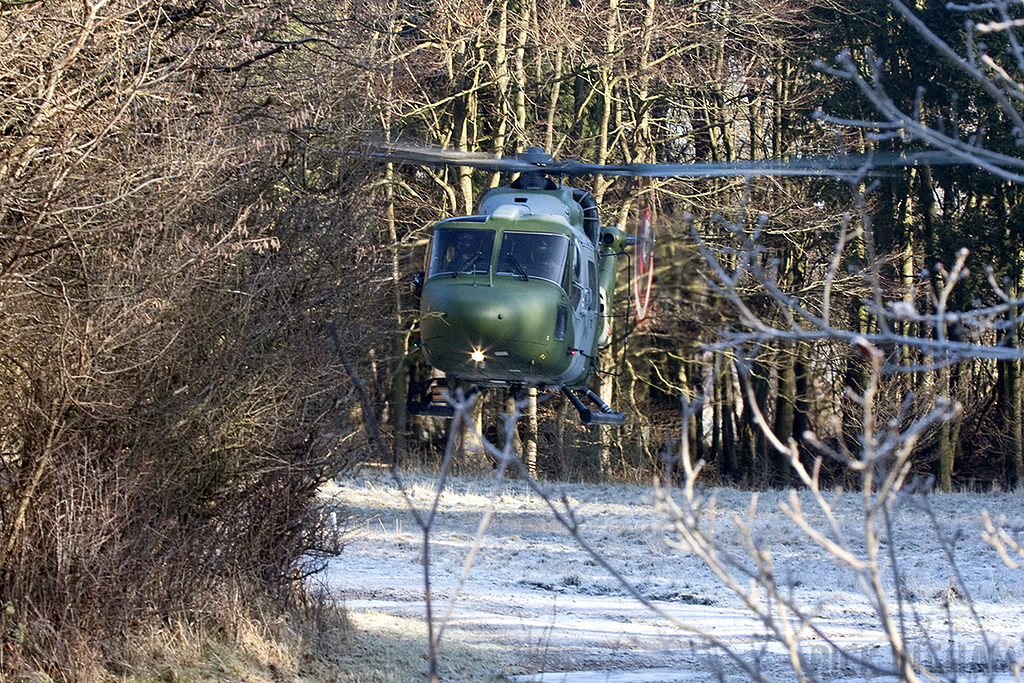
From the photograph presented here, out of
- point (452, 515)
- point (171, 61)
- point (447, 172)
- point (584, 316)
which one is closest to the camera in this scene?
point (171, 61)

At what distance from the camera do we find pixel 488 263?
11.3 metres

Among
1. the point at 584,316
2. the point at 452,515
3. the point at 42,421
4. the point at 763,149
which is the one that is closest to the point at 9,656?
the point at 42,421

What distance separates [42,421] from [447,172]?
17349mm

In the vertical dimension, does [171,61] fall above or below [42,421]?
above

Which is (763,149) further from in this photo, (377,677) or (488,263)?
(377,677)

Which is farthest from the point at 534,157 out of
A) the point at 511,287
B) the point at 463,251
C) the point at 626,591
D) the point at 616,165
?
the point at 626,591

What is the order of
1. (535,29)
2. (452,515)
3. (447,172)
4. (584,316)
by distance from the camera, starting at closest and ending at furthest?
1. (584,316)
2. (452,515)
3. (535,29)
4. (447,172)

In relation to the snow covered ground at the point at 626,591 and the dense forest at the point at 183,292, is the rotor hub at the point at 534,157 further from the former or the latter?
the snow covered ground at the point at 626,591

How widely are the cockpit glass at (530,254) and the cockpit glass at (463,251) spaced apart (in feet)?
0.51

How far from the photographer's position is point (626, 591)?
41.3 feet

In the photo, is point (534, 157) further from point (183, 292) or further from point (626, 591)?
point (183, 292)

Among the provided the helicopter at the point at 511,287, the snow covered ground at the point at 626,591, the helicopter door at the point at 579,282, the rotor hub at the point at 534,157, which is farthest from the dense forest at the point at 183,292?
the snow covered ground at the point at 626,591

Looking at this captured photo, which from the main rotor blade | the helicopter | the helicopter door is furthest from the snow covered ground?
the main rotor blade

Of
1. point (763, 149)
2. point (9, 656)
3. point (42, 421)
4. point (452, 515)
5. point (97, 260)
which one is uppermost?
A: point (763, 149)
